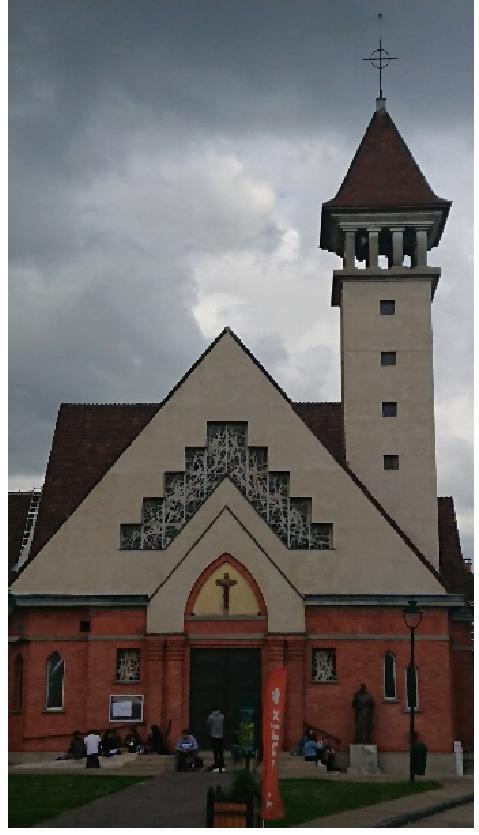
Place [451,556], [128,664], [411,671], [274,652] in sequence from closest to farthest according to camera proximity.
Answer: [411,671] → [274,652] → [128,664] → [451,556]

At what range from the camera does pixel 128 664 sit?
36.2 m

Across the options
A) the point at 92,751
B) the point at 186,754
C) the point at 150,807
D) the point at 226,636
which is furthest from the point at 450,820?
the point at 226,636

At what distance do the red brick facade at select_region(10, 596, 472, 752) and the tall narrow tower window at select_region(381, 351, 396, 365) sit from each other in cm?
907

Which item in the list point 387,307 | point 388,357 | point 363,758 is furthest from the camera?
point 387,307

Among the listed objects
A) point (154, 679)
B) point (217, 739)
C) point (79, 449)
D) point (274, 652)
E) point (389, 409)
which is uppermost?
point (389, 409)

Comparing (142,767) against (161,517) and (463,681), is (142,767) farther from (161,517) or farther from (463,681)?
(463,681)

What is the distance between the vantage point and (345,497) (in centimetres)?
3684

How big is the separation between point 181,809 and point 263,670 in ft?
41.7

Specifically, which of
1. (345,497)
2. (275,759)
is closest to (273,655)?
(345,497)

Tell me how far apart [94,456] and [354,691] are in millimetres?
12796

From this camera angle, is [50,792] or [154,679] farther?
[154,679]

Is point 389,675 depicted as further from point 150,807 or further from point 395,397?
point 150,807

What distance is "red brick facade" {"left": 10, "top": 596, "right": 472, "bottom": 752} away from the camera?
35.3 meters

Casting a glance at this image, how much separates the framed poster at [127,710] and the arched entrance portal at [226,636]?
1.56 meters
